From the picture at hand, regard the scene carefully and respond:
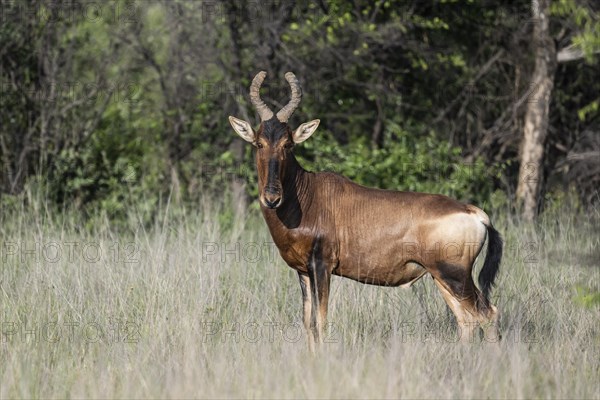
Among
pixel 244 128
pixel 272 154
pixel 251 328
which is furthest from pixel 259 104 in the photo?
pixel 251 328

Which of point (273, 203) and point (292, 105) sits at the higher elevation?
point (292, 105)

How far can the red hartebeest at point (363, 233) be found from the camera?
666 cm

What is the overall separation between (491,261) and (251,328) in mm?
1987

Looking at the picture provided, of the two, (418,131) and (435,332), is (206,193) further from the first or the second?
(435,332)

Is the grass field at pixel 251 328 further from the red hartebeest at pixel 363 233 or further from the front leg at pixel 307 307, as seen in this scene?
the red hartebeest at pixel 363 233

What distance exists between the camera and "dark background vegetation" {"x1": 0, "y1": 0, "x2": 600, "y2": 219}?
44.8ft

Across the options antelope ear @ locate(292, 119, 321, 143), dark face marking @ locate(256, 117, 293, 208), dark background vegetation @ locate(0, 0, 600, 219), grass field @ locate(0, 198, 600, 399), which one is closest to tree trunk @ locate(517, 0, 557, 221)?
dark background vegetation @ locate(0, 0, 600, 219)

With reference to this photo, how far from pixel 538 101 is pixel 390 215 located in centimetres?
724

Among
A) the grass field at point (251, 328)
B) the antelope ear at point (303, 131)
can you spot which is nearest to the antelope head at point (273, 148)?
the antelope ear at point (303, 131)

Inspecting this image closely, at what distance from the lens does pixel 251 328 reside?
7160mm

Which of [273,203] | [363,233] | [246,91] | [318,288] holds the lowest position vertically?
[318,288]

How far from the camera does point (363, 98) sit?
1514 cm

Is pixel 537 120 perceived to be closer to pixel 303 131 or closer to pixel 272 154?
pixel 303 131

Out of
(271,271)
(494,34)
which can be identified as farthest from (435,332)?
(494,34)
